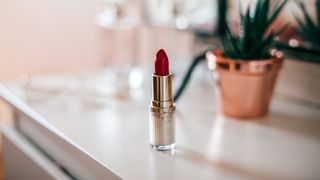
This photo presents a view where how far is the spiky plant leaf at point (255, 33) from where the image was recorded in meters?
0.85

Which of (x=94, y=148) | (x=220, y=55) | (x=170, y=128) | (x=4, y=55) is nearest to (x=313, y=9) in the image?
(x=220, y=55)

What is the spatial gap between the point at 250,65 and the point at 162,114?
0.24 metres

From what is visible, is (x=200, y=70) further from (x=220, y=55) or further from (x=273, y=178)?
(x=273, y=178)

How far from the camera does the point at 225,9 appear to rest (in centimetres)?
118

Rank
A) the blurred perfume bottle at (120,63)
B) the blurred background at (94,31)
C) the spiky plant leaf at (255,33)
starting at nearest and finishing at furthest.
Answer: the spiky plant leaf at (255,33), the blurred perfume bottle at (120,63), the blurred background at (94,31)

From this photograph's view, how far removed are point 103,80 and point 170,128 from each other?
1.62 feet

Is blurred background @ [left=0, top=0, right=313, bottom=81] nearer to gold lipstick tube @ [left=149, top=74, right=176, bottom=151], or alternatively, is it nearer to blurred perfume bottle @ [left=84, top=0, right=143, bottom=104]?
blurred perfume bottle @ [left=84, top=0, right=143, bottom=104]

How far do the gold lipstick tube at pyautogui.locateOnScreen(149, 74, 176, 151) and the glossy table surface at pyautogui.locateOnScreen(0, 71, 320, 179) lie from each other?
0.06 feet

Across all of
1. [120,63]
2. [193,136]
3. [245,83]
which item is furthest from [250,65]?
[120,63]

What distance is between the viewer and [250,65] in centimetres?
85

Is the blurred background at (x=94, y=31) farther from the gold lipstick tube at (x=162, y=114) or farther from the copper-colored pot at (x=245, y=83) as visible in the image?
the gold lipstick tube at (x=162, y=114)

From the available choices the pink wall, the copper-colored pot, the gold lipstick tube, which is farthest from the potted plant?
Result: the pink wall

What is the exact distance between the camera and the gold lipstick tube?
0.69 m

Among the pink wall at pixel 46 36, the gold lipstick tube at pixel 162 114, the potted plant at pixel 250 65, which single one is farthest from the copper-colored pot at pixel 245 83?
the pink wall at pixel 46 36
